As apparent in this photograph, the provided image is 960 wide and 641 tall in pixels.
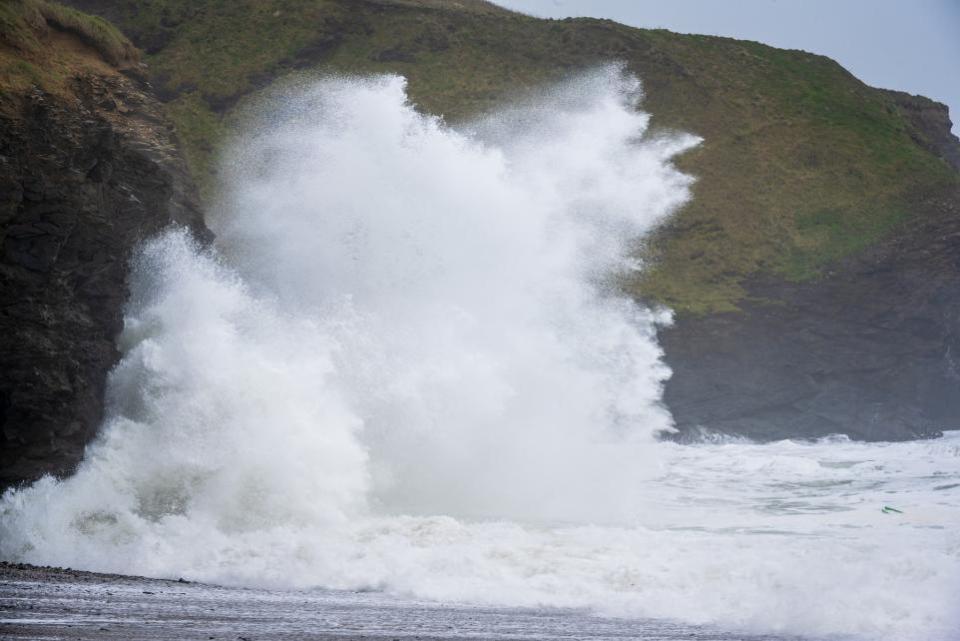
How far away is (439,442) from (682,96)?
3917 centimetres

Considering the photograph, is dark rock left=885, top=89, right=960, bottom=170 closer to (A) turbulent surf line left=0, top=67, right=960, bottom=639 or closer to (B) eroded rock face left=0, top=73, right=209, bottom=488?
(A) turbulent surf line left=0, top=67, right=960, bottom=639

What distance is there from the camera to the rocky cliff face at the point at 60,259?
1609cm

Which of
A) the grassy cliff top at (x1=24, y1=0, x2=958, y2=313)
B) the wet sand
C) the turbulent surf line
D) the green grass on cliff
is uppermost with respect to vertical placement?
the grassy cliff top at (x1=24, y1=0, x2=958, y2=313)

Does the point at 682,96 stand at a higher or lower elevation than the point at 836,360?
higher

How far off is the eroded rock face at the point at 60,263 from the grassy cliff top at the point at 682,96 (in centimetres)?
2816

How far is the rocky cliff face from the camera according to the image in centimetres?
1609

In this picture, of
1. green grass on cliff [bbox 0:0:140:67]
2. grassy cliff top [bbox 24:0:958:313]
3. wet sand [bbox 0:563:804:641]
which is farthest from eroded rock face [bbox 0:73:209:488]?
grassy cliff top [bbox 24:0:958:313]

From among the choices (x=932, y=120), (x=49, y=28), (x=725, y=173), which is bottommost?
(x=49, y=28)

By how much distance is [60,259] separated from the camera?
17.0m

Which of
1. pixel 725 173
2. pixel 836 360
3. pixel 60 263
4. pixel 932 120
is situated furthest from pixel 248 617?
pixel 932 120

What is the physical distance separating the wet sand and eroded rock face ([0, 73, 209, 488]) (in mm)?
3526

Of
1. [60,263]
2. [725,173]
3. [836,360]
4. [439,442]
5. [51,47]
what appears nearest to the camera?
[60,263]

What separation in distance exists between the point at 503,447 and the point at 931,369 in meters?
23.5

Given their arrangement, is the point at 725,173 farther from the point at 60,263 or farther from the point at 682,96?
the point at 60,263
